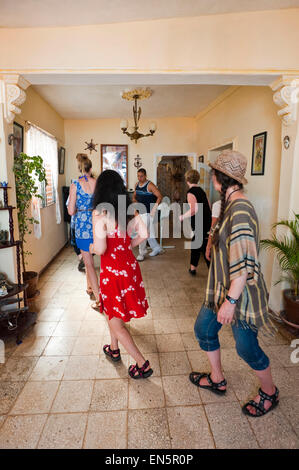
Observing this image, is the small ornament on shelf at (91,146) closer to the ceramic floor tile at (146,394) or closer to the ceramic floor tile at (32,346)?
the ceramic floor tile at (32,346)

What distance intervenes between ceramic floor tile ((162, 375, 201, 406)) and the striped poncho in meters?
0.68

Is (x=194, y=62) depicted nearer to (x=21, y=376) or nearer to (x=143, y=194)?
(x=143, y=194)

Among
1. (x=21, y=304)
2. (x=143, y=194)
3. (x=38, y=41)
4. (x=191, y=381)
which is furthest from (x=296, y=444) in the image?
(x=143, y=194)

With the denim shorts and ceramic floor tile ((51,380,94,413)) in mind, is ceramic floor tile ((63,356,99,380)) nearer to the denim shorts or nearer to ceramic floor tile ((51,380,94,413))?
ceramic floor tile ((51,380,94,413))

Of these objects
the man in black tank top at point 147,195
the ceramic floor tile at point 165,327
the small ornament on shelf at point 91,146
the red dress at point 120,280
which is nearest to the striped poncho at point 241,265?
the red dress at point 120,280

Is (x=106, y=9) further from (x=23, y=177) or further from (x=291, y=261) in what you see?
(x=291, y=261)

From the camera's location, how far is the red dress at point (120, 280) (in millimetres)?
1742

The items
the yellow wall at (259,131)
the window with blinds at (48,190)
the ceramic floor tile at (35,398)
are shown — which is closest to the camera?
the ceramic floor tile at (35,398)

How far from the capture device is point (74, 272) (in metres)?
4.18

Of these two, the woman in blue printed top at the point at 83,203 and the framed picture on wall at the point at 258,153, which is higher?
the framed picture on wall at the point at 258,153

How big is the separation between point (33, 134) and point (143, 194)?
70.8 inches

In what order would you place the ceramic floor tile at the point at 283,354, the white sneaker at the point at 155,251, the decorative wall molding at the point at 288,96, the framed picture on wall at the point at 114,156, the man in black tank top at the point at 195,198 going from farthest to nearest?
the framed picture on wall at the point at 114,156 → the white sneaker at the point at 155,251 → the man in black tank top at the point at 195,198 → the decorative wall molding at the point at 288,96 → the ceramic floor tile at the point at 283,354

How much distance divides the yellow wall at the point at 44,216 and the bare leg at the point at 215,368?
2780 millimetres

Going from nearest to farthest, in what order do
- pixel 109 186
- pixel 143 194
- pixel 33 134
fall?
pixel 109 186
pixel 33 134
pixel 143 194
